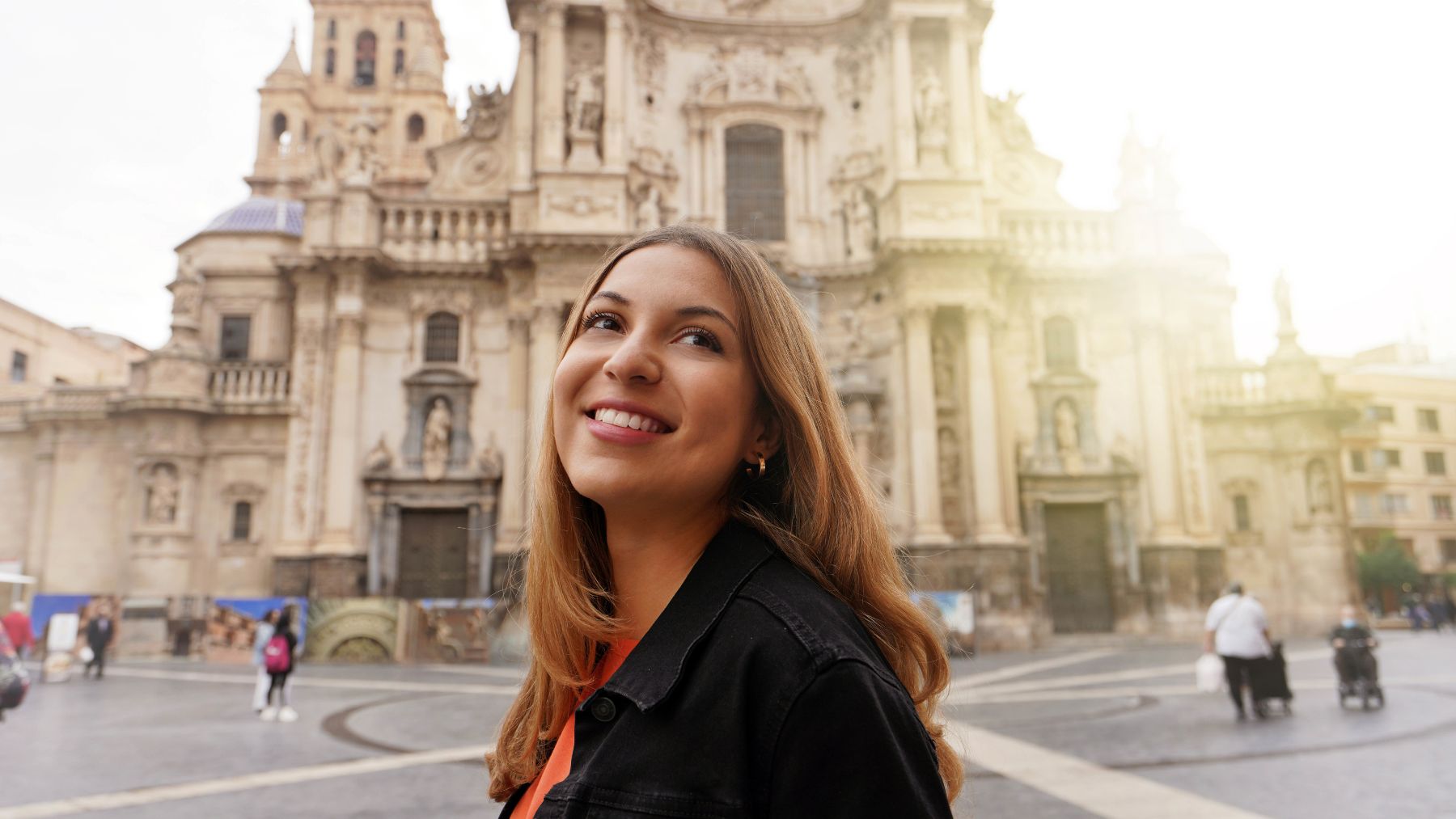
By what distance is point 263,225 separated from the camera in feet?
97.8

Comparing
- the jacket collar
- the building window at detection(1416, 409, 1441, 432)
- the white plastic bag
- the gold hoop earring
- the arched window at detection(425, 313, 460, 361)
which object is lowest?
the white plastic bag

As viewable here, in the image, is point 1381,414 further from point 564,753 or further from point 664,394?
point 564,753

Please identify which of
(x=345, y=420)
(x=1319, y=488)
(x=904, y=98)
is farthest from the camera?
(x=1319, y=488)

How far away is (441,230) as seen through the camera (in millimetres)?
25297

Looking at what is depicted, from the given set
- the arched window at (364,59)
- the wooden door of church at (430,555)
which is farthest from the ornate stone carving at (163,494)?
the arched window at (364,59)

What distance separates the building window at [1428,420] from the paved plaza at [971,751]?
17773 millimetres

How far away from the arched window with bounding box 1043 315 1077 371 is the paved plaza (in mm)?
11809

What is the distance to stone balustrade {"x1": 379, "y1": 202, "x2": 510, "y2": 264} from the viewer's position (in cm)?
2509

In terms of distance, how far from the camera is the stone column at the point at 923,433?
23.0 meters

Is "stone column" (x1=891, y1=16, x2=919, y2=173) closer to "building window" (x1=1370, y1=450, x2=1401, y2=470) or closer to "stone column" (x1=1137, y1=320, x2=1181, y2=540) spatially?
"stone column" (x1=1137, y1=320, x2=1181, y2=540)

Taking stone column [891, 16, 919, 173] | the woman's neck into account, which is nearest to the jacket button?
the woman's neck

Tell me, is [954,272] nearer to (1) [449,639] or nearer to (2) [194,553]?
(1) [449,639]

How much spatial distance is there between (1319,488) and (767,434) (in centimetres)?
2996

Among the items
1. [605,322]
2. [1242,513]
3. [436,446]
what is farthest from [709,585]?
[1242,513]
